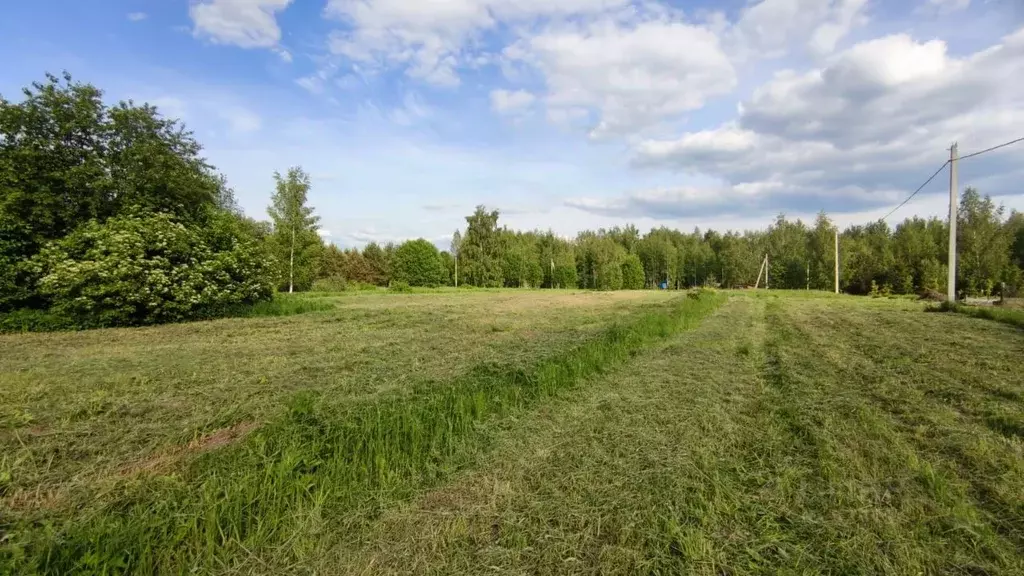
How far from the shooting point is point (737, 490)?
3674mm

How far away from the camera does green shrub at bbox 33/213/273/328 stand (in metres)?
13.7

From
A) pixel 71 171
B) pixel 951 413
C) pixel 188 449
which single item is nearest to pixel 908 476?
pixel 951 413

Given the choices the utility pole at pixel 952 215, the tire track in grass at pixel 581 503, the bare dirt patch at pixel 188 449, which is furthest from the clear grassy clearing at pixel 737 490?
the utility pole at pixel 952 215

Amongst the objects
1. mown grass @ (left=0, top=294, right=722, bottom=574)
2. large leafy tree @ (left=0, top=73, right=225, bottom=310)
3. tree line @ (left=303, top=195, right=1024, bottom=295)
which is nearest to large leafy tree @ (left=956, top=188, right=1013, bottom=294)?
tree line @ (left=303, top=195, right=1024, bottom=295)

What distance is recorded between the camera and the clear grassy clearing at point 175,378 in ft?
14.1

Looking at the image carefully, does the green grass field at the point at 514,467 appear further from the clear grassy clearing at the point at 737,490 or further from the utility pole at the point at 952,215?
the utility pole at the point at 952,215

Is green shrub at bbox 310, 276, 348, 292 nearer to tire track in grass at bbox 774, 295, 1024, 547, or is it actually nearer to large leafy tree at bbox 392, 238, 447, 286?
large leafy tree at bbox 392, 238, 447, 286

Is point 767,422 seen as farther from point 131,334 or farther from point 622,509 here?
point 131,334

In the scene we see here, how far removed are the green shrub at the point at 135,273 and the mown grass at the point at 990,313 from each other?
28085mm

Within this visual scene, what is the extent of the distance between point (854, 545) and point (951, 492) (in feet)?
4.38

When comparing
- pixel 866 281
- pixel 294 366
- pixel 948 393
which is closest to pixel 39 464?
pixel 294 366

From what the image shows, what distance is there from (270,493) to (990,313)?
2360 centimetres

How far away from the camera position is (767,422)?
537cm

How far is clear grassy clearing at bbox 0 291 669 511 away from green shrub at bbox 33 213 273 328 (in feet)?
3.92
